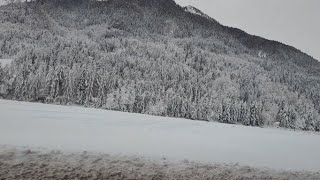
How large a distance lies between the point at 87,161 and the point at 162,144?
8.03m

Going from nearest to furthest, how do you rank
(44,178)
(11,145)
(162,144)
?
(44,178) → (11,145) → (162,144)

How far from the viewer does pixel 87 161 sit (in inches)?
A: 623

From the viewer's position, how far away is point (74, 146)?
1889cm

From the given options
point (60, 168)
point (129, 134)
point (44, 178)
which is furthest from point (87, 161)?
point (129, 134)

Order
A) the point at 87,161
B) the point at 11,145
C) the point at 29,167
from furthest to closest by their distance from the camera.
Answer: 1. the point at 11,145
2. the point at 87,161
3. the point at 29,167

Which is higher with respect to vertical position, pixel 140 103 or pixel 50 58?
pixel 50 58

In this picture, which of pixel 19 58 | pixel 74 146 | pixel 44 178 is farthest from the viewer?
pixel 19 58

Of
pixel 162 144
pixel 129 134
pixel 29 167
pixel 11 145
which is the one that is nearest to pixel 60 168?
pixel 29 167

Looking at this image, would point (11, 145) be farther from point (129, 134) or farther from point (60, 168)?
point (129, 134)

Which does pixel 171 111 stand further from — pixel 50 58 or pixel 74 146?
pixel 74 146

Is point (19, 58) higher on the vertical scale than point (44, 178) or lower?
higher

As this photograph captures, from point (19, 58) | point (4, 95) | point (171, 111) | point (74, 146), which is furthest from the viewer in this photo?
point (19, 58)

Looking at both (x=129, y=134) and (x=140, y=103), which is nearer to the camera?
(x=129, y=134)

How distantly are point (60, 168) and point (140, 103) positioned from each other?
403 ft
